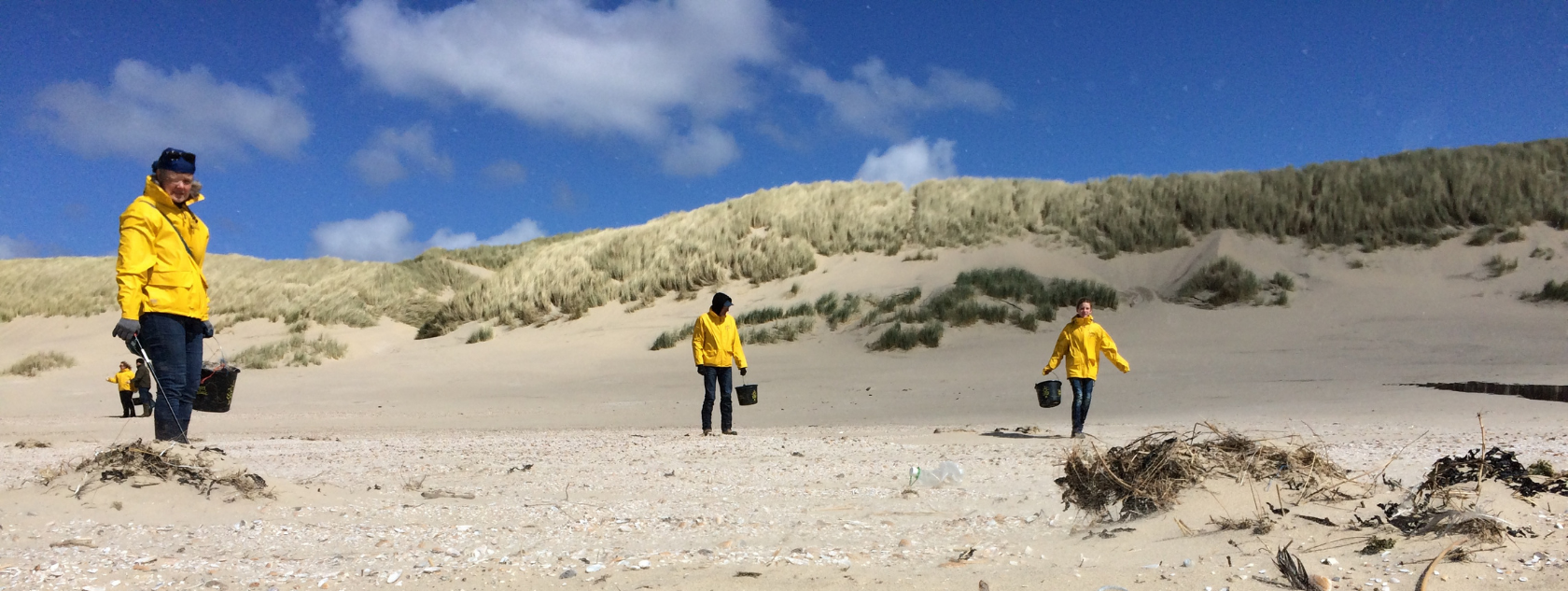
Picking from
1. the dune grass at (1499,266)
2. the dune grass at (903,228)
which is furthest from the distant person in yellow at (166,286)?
the dune grass at (1499,266)

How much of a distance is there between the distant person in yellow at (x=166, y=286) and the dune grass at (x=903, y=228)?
17501 millimetres

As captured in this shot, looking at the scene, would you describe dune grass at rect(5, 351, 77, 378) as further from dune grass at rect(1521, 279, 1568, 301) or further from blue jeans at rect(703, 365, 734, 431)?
dune grass at rect(1521, 279, 1568, 301)

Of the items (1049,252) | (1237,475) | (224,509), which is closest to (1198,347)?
(1049,252)

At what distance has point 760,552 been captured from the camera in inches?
153

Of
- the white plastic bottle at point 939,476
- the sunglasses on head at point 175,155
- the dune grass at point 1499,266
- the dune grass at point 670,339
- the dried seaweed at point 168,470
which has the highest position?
the sunglasses on head at point 175,155

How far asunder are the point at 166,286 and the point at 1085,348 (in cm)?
723

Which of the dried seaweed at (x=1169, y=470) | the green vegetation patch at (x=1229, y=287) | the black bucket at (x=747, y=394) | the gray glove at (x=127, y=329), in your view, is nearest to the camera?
the dried seaweed at (x=1169, y=470)

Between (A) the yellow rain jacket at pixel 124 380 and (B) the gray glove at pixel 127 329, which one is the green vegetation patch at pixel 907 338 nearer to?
(A) the yellow rain jacket at pixel 124 380

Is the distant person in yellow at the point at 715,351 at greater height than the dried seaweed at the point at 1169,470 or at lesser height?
greater

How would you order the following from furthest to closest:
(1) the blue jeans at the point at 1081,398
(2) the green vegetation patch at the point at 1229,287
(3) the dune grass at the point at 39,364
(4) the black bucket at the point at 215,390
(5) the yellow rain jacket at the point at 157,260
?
(3) the dune grass at the point at 39,364
(2) the green vegetation patch at the point at 1229,287
(1) the blue jeans at the point at 1081,398
(4) the black bucket at the point at 215,390
(5) the yellow rain jacket at the point at 157,260

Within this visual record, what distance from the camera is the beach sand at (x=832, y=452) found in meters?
3.50

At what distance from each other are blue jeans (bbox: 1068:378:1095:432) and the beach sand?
393 millimetres

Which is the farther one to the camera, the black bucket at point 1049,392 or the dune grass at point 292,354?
the dune grass at point 292,354

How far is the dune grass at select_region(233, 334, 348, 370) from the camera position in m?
18.4
